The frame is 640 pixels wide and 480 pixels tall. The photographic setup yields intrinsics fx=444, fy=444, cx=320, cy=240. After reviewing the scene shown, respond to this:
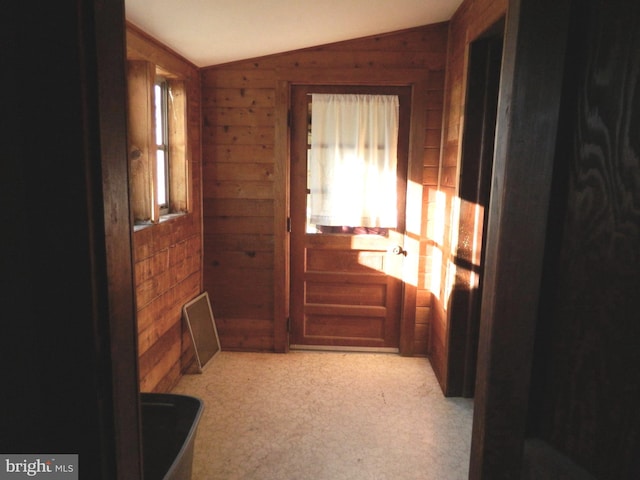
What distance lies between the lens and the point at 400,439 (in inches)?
99.3

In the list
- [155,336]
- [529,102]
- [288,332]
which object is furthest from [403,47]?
[529,102]

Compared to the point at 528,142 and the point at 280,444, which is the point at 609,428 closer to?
the point at 528,142

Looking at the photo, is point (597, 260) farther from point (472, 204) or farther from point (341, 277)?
point (341, 277)

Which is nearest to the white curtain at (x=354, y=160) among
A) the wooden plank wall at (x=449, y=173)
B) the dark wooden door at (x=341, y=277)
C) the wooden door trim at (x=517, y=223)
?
the dark wooden door at (x=341, y=277)

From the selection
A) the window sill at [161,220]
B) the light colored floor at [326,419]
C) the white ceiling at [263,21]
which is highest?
the white ceiling at [263,21]

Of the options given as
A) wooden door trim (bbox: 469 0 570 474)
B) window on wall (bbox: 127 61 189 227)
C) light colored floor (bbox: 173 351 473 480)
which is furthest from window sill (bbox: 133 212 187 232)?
wooden door trim (bbox: 469 0 570 474)

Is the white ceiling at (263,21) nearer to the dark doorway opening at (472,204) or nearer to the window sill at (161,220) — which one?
the dark doorway opening at (472,204)

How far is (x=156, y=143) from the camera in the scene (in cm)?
269

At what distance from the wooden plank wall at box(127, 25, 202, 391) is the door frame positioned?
0.62 metres

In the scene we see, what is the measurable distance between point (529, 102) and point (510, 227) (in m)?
0.21

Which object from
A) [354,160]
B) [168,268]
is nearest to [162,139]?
[168,268]

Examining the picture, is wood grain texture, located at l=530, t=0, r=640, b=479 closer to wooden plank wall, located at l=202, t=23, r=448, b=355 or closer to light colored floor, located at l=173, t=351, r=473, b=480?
light colored floor, located at l=173, t=351, r=473, b=480

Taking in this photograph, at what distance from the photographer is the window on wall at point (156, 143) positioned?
8.18ft

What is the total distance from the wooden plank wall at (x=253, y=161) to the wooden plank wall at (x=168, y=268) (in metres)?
0.12
